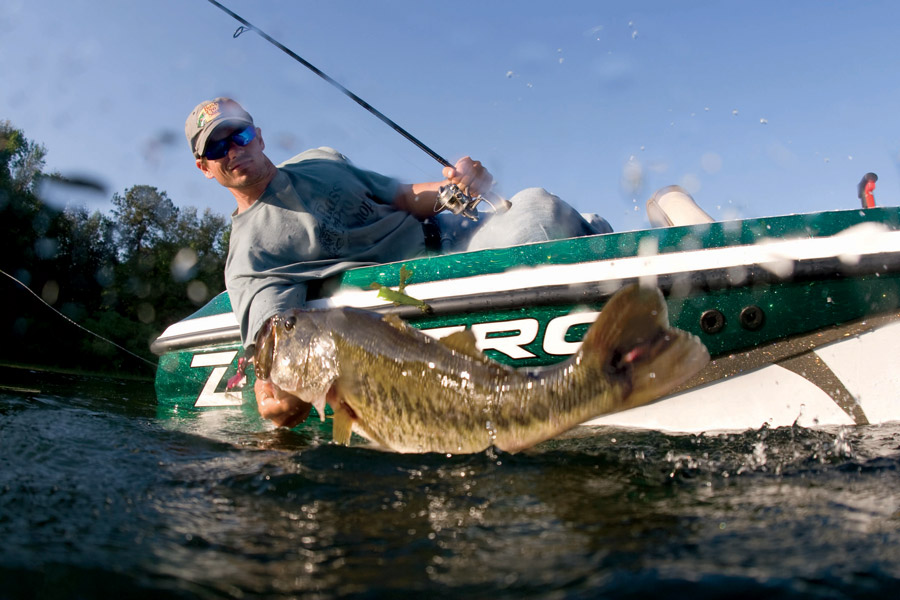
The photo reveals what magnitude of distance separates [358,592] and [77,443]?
7.62ft

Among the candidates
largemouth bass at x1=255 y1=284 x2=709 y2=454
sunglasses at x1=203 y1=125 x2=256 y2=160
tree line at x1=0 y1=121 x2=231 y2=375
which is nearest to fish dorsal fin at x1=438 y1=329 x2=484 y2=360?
largemouth bass at x1=255 y1=284 x2=709 y2=454

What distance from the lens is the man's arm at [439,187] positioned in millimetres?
4719

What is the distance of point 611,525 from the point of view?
1835mm

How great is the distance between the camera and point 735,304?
11.8 ft

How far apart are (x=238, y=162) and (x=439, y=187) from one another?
1.51 metres

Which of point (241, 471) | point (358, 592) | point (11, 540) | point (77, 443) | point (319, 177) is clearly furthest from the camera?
point (319, 177)

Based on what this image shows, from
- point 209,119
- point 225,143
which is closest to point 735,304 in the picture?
point 225,143

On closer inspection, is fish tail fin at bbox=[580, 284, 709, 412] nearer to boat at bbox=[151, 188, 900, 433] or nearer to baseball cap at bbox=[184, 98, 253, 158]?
boat at bbox=[151, 188, 900, 433]

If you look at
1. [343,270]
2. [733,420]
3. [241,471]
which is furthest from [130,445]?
[733,420]

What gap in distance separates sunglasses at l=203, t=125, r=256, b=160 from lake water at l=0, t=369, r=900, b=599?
7.14ft

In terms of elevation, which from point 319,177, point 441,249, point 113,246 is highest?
point 113,246

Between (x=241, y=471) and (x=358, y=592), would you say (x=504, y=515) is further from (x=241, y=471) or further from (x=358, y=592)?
(x=241, y=471)

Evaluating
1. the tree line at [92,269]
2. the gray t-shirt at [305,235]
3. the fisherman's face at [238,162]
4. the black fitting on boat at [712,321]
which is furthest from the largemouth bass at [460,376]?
the tree line at [92,269]

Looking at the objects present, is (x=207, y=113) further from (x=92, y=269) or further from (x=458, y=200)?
(x=92, y=269)
